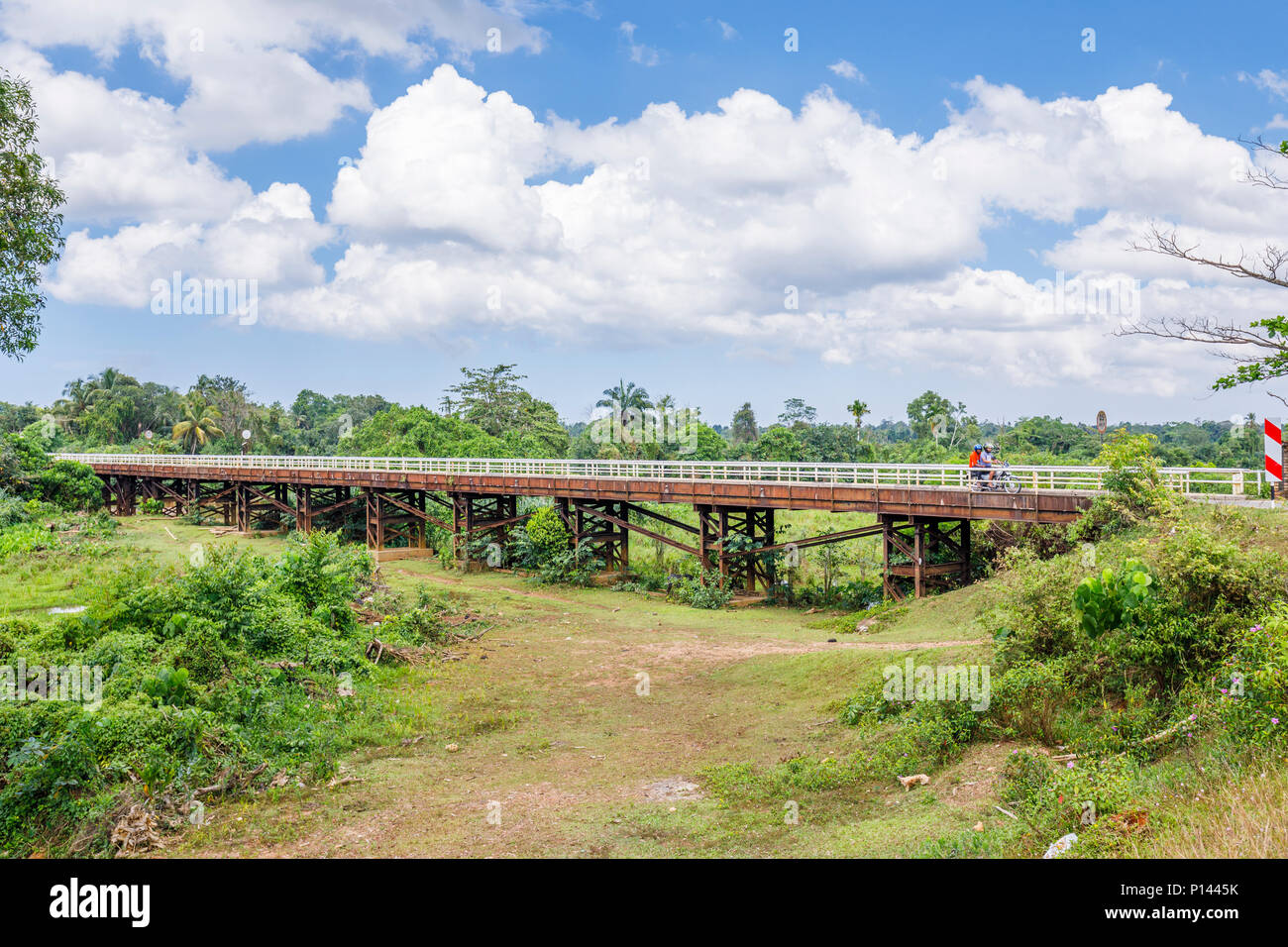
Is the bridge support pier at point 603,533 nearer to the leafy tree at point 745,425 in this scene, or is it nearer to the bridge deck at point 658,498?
the bridge deck at point 658,498

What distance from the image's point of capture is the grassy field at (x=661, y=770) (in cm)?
723

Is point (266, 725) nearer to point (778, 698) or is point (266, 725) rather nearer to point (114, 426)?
point (778, 698)

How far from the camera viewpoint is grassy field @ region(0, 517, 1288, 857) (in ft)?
23.7

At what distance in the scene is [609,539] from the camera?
3100 centimetres

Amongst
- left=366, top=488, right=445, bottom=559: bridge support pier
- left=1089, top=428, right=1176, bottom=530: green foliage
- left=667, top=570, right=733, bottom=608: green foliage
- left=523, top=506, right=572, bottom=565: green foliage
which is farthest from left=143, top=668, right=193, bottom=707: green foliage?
left=366, top=488, right=445, bottom=559: bridge support pier

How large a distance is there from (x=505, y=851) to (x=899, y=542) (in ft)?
55.9

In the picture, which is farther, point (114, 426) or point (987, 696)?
point (114, 426)

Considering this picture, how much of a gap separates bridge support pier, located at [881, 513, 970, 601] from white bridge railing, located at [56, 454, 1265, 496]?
1.32 metres

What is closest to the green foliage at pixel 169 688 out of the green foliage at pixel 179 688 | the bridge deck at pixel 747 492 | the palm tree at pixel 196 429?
the green foliage at pixel 179 688

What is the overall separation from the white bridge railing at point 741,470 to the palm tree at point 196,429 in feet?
59.9

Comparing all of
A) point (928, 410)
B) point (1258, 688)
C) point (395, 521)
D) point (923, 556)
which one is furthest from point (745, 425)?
point (1258, 688)

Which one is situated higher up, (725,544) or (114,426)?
(114,426)

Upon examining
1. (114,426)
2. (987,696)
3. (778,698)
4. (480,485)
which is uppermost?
(114,426)
